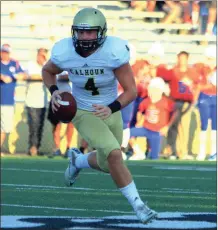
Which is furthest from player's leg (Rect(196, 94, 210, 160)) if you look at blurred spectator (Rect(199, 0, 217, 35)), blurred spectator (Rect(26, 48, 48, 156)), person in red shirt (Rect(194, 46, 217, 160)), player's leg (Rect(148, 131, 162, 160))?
blurred spectator (Rect(199, 0, 217, 35))

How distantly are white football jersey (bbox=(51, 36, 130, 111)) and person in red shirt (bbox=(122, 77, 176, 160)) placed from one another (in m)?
6.23

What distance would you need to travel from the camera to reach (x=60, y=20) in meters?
18.5

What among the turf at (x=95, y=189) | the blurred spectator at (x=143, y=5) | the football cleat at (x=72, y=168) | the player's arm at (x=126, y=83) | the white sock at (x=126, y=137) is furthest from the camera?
the blurred spectator at (x=143, y=5)

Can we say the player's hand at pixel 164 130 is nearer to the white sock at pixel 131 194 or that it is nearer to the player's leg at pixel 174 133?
the player's leg at pixel 174 133

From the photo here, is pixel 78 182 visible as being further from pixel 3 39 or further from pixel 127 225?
pixel 3 39

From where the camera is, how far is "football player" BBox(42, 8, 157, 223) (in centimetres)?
670

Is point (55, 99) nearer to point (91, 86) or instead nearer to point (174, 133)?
point (91, 86)

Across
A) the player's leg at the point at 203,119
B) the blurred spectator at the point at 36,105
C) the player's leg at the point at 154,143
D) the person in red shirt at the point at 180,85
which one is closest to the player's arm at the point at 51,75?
the player's leg at the point at 154,143

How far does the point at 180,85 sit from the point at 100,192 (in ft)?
17.3

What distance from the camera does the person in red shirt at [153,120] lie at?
43.8ft

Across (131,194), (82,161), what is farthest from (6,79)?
(131,194)

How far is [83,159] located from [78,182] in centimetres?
219

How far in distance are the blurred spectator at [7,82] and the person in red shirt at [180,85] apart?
192 cm

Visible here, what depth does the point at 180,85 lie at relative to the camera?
543 inches
